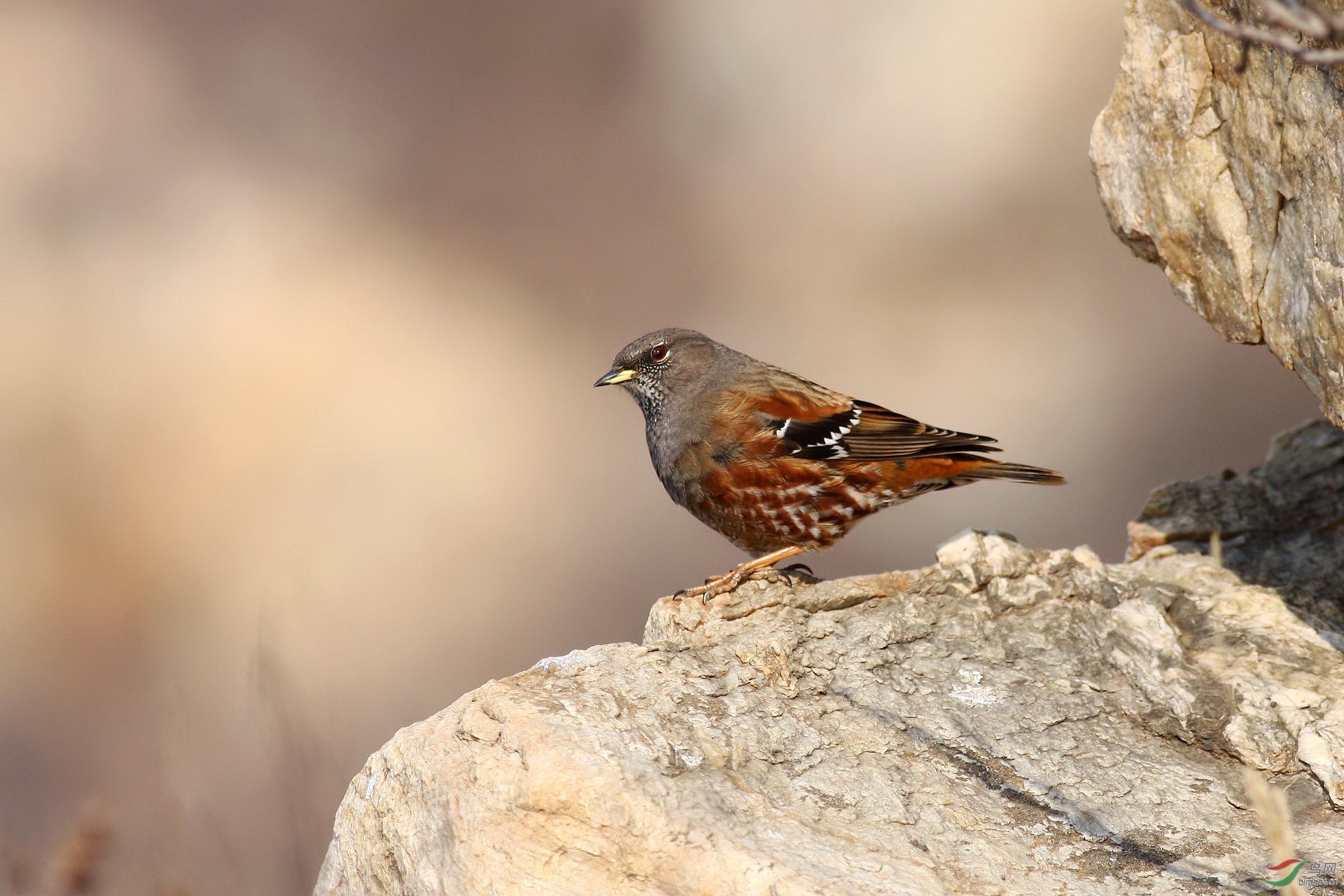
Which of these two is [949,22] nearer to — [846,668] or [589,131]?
[589,131]

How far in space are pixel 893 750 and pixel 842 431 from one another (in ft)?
7.02

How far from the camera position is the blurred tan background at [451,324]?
878 cm

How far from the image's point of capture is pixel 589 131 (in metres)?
12.6

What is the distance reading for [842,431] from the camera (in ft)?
18.5

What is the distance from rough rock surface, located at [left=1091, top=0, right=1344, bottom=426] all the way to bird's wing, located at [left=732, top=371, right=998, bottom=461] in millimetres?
1270

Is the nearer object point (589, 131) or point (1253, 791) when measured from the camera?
point (1253, 791)

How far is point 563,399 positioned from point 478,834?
7.65 meters

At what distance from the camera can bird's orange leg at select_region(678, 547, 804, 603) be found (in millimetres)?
4723

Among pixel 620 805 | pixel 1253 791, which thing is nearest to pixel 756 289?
pixel 620 805
